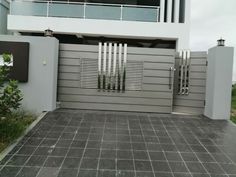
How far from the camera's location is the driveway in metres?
4.21

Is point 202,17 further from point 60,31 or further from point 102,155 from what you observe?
point 102,155

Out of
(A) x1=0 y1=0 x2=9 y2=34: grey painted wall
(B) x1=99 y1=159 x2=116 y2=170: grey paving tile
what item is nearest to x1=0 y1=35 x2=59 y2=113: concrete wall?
(B) x1=99 y1=159 x2=116 y2=170: grey paving tile

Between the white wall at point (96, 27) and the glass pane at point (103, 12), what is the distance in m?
0.20

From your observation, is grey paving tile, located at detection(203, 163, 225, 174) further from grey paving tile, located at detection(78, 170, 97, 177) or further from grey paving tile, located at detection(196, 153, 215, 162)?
grey paving tile, located at detection(78, 170, 97, 177)

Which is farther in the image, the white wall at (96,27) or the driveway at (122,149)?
the white wall at (96,27)

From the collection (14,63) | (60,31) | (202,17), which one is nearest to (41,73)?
(14,63)

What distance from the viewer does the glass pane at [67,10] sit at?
44.3ft

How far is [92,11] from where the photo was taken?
13.5 metres

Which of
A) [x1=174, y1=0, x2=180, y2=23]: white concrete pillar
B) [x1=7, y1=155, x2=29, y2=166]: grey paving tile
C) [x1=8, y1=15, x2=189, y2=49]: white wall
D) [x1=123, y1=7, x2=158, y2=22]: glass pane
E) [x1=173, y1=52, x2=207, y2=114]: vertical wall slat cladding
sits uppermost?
[x1=174, y1=0, x2=180, y2=23]: white concrete pillar

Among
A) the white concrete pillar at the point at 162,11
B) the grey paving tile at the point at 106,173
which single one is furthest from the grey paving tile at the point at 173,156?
the white concrete pillar at the point at 162,11

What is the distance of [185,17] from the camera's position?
14273 mm

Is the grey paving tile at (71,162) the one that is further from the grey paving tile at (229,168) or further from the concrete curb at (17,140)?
the grey paving tile at (229,168)

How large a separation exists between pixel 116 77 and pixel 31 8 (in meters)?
6.63

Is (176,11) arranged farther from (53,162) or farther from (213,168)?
(53,162)
